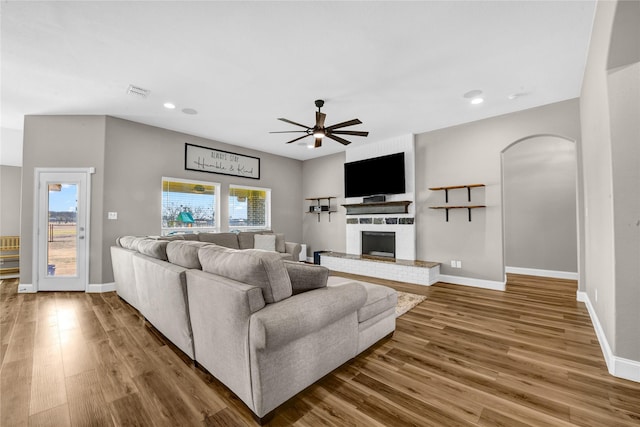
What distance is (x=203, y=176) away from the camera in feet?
18.4

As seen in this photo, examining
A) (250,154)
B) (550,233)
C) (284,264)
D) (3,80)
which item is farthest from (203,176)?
(550,233)

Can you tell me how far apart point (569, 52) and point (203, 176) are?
5847 mm

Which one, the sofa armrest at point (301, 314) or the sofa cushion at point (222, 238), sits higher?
the sofa cushion at point (222, 238)

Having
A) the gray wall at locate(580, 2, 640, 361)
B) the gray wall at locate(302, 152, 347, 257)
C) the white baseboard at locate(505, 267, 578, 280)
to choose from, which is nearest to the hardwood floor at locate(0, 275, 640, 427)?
the gray wall at locate(580, 2, 640, 361)

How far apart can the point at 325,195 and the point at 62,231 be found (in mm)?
5187

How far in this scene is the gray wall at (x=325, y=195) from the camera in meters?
6.68

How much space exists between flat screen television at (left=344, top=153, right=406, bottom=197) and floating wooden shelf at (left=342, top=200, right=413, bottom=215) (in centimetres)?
23

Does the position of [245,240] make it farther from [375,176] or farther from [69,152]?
[69,152]

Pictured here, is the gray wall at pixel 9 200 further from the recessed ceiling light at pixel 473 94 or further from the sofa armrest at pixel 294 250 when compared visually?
the recessed ceiling light at pixel 473 94

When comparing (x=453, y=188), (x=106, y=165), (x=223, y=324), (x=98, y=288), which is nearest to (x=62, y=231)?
(x=98, y=288)

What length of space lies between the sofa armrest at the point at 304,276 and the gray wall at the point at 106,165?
13.6 ft

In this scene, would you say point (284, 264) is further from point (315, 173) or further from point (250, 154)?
point (315, 173)

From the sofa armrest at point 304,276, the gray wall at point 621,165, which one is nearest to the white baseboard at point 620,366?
the gray wall at point 621,165

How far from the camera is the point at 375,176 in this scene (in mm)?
5781
